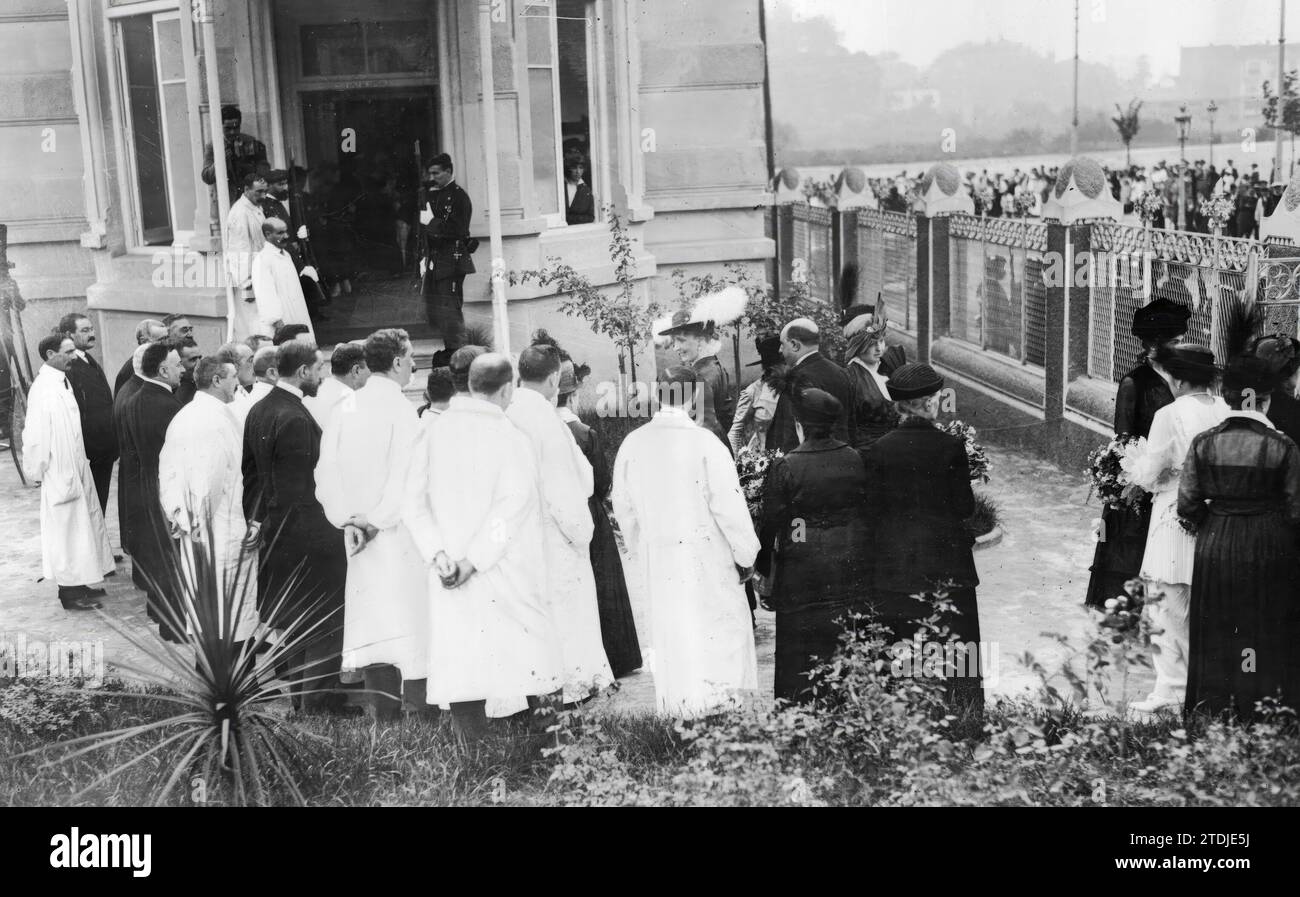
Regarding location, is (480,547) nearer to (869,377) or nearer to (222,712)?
(222,712)

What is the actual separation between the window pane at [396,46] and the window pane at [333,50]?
4.5 inches

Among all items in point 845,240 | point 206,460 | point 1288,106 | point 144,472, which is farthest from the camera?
point 1288,106

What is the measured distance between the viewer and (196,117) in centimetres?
1123

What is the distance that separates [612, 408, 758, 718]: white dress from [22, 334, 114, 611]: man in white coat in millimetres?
4225

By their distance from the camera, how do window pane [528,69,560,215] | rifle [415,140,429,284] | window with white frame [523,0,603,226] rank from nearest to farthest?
1. rifle [415,140,429,284]
2. window with white frame [523,0,603,226]
3. window pane [528,69,560,215]

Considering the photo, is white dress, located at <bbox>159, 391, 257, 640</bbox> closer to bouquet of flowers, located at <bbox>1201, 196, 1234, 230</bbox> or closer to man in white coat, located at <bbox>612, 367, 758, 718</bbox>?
man in white coat, located at <bbox>612, 367, 758, 718</bbox>

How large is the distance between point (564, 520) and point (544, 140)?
21.7 feet

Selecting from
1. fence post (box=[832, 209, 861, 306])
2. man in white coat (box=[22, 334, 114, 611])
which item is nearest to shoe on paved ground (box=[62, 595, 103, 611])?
man in white coat (box=[22, 334, 114, 611])

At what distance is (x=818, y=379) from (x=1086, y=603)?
6.32 feet

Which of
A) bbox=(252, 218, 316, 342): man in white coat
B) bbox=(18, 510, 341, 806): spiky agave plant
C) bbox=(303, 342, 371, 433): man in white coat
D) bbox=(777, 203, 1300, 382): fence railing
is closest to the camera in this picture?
bbox=(18, 510, 341, 806): spiky agave plant

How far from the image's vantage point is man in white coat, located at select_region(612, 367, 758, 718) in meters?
5.87

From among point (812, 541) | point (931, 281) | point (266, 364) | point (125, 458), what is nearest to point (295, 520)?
point (266, 364)

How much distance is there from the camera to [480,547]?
237 inches
